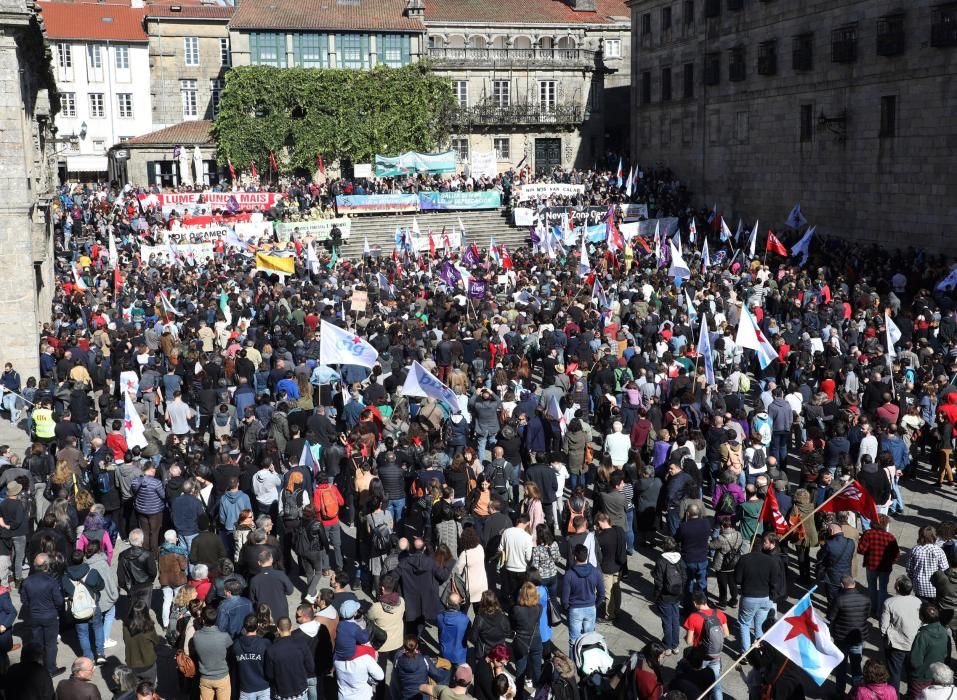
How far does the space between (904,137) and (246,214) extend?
Answer: 21879 mm

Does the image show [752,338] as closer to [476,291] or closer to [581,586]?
[581,586]

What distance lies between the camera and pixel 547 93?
5350 cm

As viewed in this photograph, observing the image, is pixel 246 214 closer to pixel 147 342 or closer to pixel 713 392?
pixel 147 342

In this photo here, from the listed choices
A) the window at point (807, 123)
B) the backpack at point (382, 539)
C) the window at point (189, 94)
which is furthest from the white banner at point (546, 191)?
the backpack at point (382, 539)

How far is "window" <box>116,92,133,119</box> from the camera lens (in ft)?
190

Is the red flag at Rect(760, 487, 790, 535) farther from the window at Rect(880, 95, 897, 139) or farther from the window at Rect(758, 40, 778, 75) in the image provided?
the window at Rect(758, 40, 778, 75)

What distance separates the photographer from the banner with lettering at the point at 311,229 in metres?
36.1

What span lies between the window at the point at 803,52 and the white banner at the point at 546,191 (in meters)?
9.69

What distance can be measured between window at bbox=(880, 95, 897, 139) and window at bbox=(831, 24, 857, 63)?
2.03 m

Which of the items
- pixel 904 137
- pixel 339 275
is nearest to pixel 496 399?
pixel 339 275

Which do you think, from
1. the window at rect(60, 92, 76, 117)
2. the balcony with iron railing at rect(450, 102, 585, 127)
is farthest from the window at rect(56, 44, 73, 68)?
the balcony with iron railing at rect(450, 102, 585, 127)

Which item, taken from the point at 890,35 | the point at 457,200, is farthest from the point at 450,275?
the point at 457,200

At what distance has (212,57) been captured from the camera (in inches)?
2247

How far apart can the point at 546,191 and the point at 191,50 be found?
83.3ft
